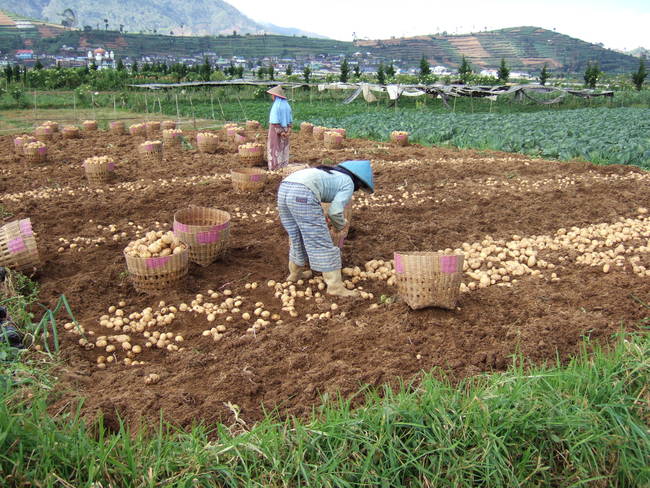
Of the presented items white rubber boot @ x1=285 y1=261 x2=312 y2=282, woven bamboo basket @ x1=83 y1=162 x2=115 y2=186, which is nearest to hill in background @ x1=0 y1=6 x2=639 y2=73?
woven bamboo basket @ x1=83 y1=162 x2=115 y2=186

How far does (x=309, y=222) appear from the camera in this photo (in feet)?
13.8

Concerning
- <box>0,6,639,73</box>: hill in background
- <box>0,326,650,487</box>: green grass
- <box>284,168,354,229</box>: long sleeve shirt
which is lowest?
<box>0,326,650,487</box>: green grass

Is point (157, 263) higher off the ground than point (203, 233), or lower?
lower

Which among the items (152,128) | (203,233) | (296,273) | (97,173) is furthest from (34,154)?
(296,273)

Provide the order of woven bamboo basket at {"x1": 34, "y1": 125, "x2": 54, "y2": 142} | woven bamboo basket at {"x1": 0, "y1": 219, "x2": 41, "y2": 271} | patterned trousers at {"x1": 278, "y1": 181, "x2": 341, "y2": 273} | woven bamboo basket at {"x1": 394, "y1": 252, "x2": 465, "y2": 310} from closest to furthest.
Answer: woven bamboo basket at {"x1": 394, "y1": 252, "x2": 465, "y2": 310} < patterned trousers at {"x1": 278, "y1": 181, "x2": 341, "y2": 273} < woven bamboo basket at {"x1": 0, "y1": 219, "x2": 41, "y2": 271} < woven bamboo basket at {"x1": 34, "y1": 125, "x2": 54, "y2": 142}

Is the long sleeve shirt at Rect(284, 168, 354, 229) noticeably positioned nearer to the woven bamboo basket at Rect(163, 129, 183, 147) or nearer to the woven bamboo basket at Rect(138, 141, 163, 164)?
the woven bamboo basket at Rect(138, 141, 163, 164)

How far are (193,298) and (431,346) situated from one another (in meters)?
2.16

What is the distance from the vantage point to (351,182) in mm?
4281

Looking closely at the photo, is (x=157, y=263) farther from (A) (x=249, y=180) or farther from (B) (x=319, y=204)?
(A) (x=249, y=180)

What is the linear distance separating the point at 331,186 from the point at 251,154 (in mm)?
5797

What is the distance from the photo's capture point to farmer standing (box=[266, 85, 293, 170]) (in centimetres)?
852

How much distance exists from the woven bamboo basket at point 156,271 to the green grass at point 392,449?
6.54 ft

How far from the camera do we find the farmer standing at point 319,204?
13.6 feet

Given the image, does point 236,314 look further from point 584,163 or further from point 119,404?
point 584,163
